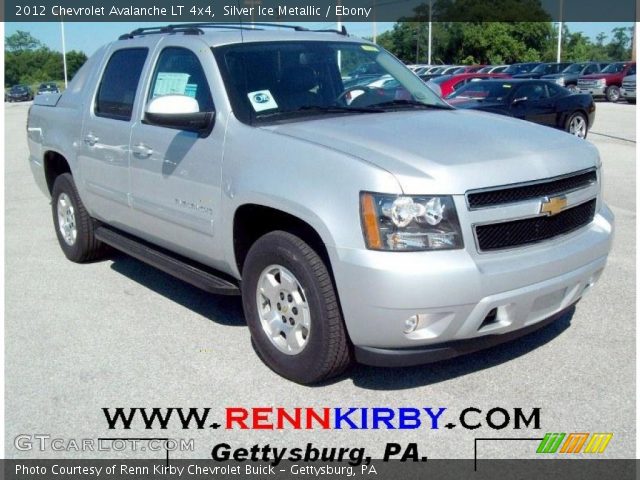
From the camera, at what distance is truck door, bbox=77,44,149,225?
5.38m

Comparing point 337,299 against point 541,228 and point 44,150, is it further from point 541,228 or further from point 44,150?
point 44,150

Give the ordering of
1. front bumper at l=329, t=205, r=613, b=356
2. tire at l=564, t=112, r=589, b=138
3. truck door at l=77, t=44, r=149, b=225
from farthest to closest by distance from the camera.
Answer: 1. tire at l=564, t=112, r=589, b=138
2. truck door at l=77, t=44, r=149, b=225
3. front bumper at l=329, t=205, r=613, b=356

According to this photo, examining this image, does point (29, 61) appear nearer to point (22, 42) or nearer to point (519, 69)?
point (22, 42)

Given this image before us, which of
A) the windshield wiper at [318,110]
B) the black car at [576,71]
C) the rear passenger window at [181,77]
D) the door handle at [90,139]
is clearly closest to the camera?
the windshield wiper at [318,110]

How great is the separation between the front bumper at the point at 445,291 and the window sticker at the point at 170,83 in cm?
192

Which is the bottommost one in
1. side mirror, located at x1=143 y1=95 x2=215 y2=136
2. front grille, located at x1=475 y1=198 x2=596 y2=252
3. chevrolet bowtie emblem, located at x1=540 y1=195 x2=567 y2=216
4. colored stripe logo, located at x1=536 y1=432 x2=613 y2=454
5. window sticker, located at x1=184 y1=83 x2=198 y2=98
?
colored stripe logo, located at x1=536 y1=432 x2=613 y2=454

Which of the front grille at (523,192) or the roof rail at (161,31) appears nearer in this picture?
the front grille at (523,192)

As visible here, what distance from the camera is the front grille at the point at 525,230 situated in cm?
357

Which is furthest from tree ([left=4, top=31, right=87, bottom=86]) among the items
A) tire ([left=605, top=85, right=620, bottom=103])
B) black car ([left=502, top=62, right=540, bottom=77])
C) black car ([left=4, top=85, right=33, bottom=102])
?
tire ([left=605, top=85, right=620, bottom=103])

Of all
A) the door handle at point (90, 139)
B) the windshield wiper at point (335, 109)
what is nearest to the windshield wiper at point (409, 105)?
the windshield wiper at point (335, 109)

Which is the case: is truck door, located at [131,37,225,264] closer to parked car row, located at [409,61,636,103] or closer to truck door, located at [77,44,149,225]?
truck door, located at [77,44,149,225]

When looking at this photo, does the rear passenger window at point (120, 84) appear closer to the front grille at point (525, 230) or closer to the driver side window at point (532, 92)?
the front grille at point (525, 230)

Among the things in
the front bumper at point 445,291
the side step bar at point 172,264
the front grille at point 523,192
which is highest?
the front grille at point 523,192

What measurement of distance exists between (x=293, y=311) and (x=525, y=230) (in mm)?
1297
